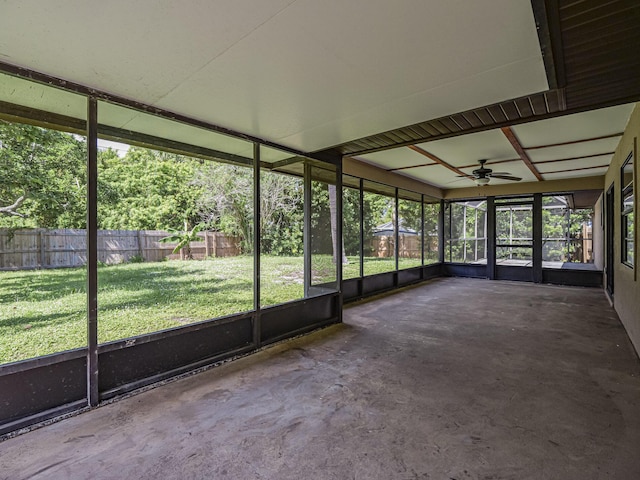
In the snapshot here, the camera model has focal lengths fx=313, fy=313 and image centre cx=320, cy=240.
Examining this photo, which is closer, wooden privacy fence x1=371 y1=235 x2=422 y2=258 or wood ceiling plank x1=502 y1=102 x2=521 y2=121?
wood ceiling plank x1=502 y1=102 x2=521 y2=121

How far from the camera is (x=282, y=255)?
7074mm

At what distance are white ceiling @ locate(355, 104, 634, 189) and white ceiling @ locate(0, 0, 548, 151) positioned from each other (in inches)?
77.9

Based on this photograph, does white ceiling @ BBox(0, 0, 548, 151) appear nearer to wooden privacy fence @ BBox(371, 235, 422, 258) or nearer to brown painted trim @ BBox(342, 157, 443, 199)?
brown painted trim @ BBox(342, 157, 443, 199)

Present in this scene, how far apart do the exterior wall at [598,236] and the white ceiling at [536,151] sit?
1432mm

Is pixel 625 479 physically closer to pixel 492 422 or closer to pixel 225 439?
pixel 492 422

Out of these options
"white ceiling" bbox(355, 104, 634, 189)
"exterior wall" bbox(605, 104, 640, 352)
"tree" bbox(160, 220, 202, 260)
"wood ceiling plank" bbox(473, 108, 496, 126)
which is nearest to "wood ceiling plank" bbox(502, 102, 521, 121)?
"wood ceiling plank" bbox(473, 108, 496, 126)

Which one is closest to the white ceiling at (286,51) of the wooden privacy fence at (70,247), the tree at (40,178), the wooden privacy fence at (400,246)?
the wooden privacy fence at (70,247)

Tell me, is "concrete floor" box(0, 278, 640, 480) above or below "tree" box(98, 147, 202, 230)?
below

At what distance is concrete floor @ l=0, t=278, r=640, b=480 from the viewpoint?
5.67ft

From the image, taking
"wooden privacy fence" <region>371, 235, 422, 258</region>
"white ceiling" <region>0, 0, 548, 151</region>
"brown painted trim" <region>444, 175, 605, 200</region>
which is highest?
"brown painted trim" <region>444, 175, 605, 200</region>

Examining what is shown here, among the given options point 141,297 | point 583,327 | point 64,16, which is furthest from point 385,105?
point 141,297

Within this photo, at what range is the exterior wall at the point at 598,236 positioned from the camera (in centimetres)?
743

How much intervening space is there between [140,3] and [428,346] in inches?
150

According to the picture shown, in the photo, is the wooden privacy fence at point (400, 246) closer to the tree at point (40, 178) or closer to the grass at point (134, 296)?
the grass at point (134, 296)
